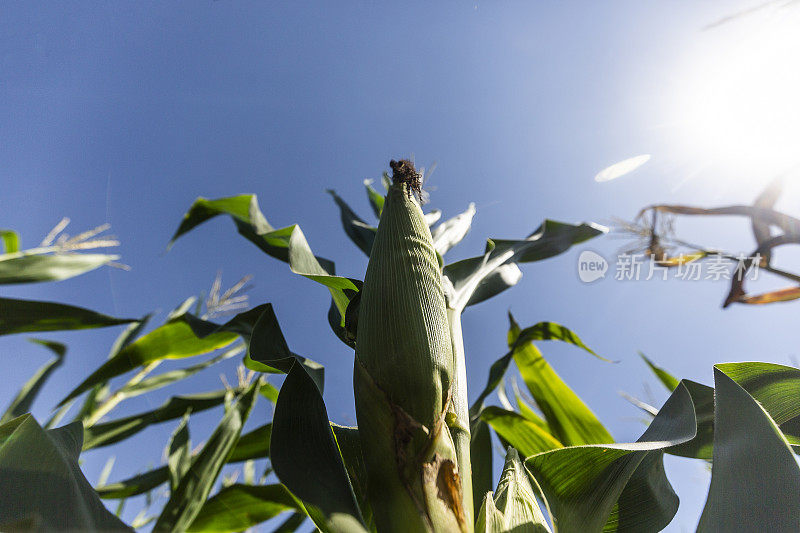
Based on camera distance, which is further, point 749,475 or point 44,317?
A: point 44,317

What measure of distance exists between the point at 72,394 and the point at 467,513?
670mm

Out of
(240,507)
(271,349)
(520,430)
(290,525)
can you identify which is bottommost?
(290,525)

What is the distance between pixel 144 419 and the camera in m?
0.79

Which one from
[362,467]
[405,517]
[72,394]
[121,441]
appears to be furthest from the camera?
[121,441]

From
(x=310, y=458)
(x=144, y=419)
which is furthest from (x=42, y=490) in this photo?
(x=144, y=419)

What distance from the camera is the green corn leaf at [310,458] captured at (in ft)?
0.90

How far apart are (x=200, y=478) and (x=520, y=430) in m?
0.52

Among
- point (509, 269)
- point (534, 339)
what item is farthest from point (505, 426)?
point (509, 269)

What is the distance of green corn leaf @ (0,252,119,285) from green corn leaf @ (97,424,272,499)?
1.40 feet

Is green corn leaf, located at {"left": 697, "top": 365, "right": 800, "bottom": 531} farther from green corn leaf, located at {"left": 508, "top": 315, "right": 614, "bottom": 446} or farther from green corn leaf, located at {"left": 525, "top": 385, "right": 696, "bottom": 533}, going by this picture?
green corn leaf, located at {"left": 508, "top": 315, "right": 614, "bottom": 446}

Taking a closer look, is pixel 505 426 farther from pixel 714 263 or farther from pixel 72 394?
pixel 72 394

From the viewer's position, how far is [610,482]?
0.33 m

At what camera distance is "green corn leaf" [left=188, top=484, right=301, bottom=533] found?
0.63 m

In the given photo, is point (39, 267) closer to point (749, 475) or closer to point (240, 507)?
point (240, 507)
